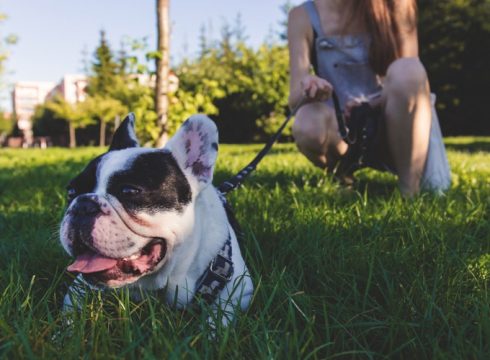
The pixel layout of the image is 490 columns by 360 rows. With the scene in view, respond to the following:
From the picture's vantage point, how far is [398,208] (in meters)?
2.55

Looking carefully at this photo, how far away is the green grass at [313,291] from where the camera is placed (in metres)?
1.20

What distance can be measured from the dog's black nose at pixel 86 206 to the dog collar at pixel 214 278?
403 millimetres

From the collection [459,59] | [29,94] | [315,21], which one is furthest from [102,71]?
[29,94]

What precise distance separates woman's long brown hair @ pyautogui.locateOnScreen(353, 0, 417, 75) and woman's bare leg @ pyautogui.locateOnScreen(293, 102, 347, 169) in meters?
0.50

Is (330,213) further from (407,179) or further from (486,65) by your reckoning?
(486,65)

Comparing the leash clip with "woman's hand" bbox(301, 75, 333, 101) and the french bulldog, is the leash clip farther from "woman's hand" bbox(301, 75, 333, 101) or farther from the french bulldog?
"woman's hand" bbox(301, 75, 333, 101)

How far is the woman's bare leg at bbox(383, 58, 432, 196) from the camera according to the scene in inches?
115

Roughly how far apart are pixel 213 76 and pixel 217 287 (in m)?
18.5

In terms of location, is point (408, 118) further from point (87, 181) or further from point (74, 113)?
point (74, 113)

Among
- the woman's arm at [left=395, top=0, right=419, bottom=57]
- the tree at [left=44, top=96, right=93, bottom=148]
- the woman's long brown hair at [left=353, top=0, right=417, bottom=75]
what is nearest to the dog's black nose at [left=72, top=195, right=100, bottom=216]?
the woman's long brown hair at [left=353, top=0, right=417, bottom=75]

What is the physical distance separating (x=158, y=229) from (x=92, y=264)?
227 mm

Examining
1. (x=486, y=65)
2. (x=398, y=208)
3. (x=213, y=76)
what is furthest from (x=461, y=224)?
(x=486, y=65)

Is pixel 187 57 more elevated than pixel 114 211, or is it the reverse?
pixel 187 57

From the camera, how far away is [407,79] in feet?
9.48
